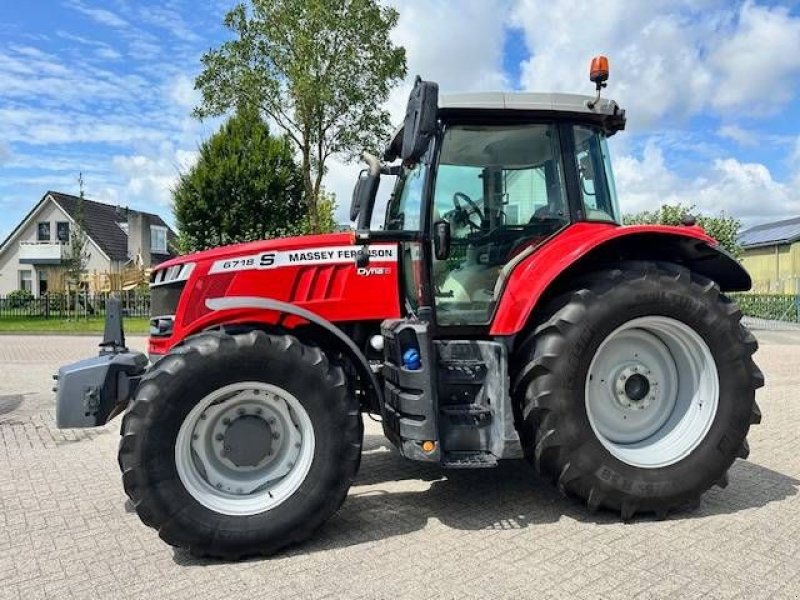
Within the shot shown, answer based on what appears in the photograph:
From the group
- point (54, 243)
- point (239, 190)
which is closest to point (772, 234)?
point (239, 190)

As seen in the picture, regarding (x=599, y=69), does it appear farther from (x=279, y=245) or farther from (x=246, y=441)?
(x=246, y=441)

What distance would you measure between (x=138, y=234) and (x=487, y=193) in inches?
1517

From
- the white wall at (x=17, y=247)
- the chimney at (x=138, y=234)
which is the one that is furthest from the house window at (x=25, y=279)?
the chimney at (x=138, y=234)

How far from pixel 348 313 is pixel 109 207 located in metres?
45.1

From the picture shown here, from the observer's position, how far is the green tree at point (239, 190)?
68.4 feet

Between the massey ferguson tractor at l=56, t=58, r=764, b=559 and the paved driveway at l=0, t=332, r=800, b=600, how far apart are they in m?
0.23

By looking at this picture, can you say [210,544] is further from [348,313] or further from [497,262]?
[497,262]

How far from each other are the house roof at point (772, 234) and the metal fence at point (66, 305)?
102 ft

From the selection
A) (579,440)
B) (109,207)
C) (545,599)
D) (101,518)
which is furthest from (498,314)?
(109,207)

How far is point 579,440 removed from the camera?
3.89 metres

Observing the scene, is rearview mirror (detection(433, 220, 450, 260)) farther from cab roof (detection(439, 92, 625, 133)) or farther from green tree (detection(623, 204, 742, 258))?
green tree (detection(623, 204, 742, 258))

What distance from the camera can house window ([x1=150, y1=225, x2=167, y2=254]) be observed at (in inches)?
1623

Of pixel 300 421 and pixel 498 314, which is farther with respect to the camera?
pixel 498 314

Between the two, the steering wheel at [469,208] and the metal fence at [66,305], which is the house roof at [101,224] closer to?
the metal fence at [66,305]
